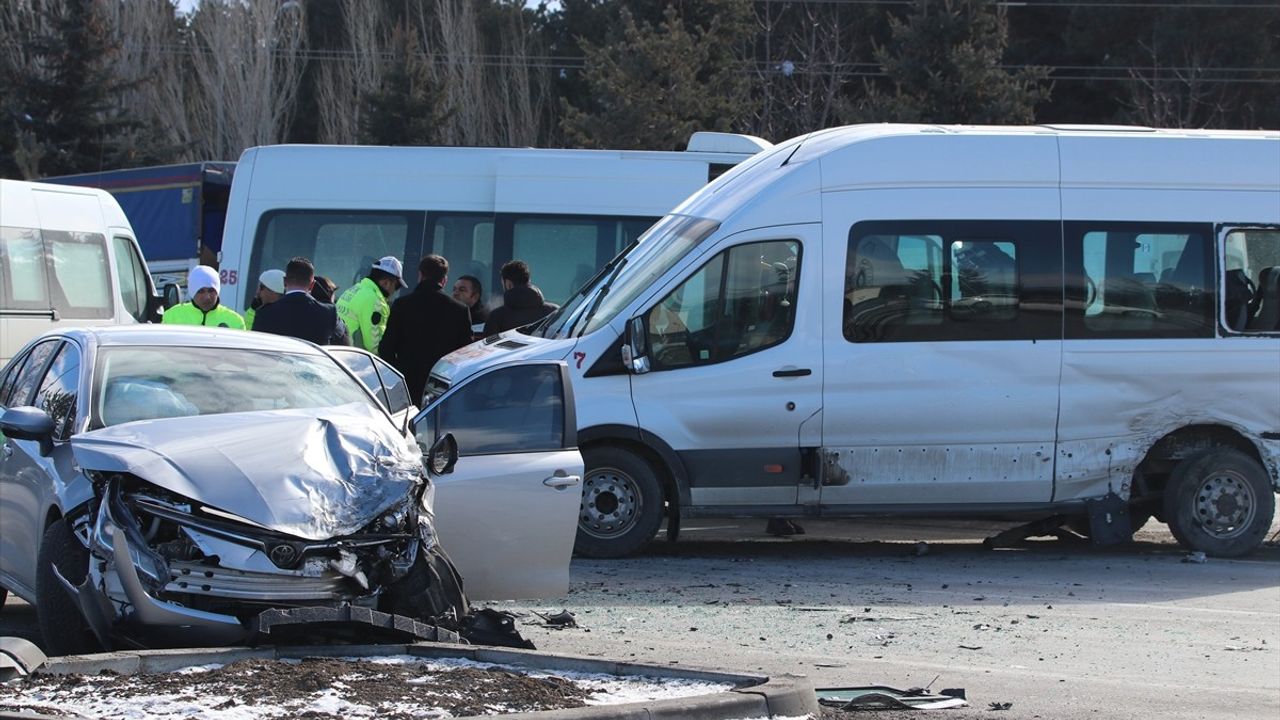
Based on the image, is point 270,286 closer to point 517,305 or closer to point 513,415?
point 517,305

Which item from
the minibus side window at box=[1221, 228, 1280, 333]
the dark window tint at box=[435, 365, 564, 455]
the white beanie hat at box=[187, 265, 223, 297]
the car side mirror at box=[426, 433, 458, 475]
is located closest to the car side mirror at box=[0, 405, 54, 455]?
the car side mirror at box=[426, 433, 458, 475]

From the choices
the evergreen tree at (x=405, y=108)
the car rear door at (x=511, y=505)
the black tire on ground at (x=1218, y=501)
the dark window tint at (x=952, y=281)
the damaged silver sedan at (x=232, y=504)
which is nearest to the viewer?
the damaged silver sedan at (x=232, y=504)

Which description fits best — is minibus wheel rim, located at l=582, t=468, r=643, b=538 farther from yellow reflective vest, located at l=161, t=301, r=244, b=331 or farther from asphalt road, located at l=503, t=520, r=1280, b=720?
yellow reflective vest, located at l=161, t=301, r=244, b=331

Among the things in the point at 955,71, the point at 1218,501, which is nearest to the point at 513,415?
the point at 1218,501

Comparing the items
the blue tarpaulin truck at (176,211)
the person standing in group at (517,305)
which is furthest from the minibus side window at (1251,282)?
the blue tarpaulin truck at (176,211)

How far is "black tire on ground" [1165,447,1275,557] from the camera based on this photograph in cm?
1088

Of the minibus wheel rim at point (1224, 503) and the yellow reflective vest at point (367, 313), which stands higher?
the yellow reflective vest at point (367, 313)

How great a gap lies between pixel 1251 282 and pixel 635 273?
4309 mm

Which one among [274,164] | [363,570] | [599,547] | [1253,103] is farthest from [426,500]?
[1253,103]

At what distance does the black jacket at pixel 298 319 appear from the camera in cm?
1095

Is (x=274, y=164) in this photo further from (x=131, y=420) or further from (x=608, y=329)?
(x=131, y=420)

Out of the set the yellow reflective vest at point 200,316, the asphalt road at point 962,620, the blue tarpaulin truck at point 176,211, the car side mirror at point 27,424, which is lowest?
the asphalt road at point 962,620

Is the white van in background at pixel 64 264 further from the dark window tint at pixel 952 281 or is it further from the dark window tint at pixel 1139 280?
the dark window tint at pixel 1139 280

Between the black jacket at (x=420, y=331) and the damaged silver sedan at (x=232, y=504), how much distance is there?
4330mm
